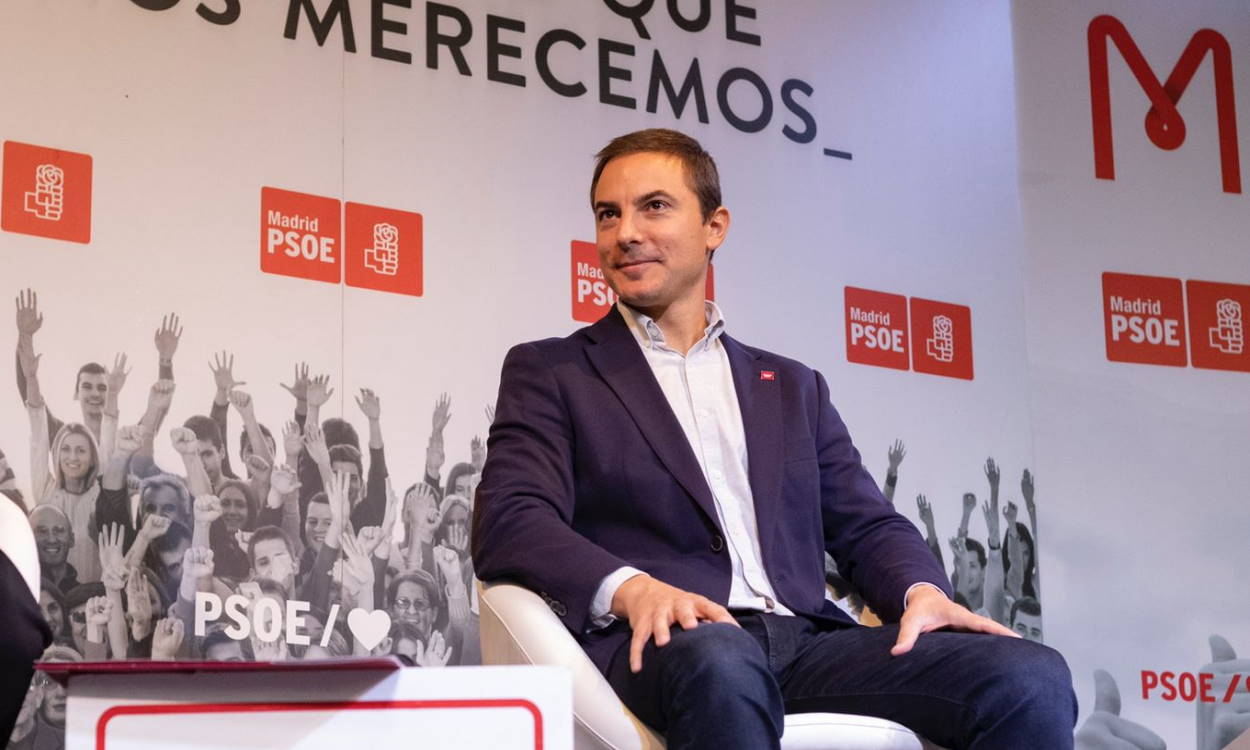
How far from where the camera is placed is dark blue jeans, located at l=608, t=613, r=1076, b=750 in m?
1.99

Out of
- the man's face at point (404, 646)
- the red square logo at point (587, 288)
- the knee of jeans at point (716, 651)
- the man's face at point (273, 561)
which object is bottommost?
the man's face at point (404, 646)

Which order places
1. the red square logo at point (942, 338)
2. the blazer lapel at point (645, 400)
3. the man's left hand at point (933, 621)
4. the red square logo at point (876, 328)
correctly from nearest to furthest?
the man's left hand at point (933, 621) < the blazer lapel at point (645, 400) < the red square logo at point (876, 328) < the red square logo at point (942, 338)

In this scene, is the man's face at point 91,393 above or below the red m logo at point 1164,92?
below

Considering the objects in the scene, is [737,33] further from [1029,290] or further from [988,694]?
[988,694]

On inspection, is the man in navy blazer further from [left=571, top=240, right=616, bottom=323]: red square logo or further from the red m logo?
the red m logo

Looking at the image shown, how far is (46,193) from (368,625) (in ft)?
3.78

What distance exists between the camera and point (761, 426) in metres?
2.66

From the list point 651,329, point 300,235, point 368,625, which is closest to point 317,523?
point 368,625

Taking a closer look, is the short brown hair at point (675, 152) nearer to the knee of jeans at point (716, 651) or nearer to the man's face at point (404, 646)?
the knee of jeans at point (716, 651)

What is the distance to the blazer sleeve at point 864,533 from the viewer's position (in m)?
2.53

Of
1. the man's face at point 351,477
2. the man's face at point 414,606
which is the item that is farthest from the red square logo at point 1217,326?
the man's face at point 351,477

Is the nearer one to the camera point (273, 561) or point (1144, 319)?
point (273, 561)

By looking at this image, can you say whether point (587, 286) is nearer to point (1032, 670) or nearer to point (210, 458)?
point (210, 458)

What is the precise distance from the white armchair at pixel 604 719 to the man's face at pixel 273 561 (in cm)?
119
